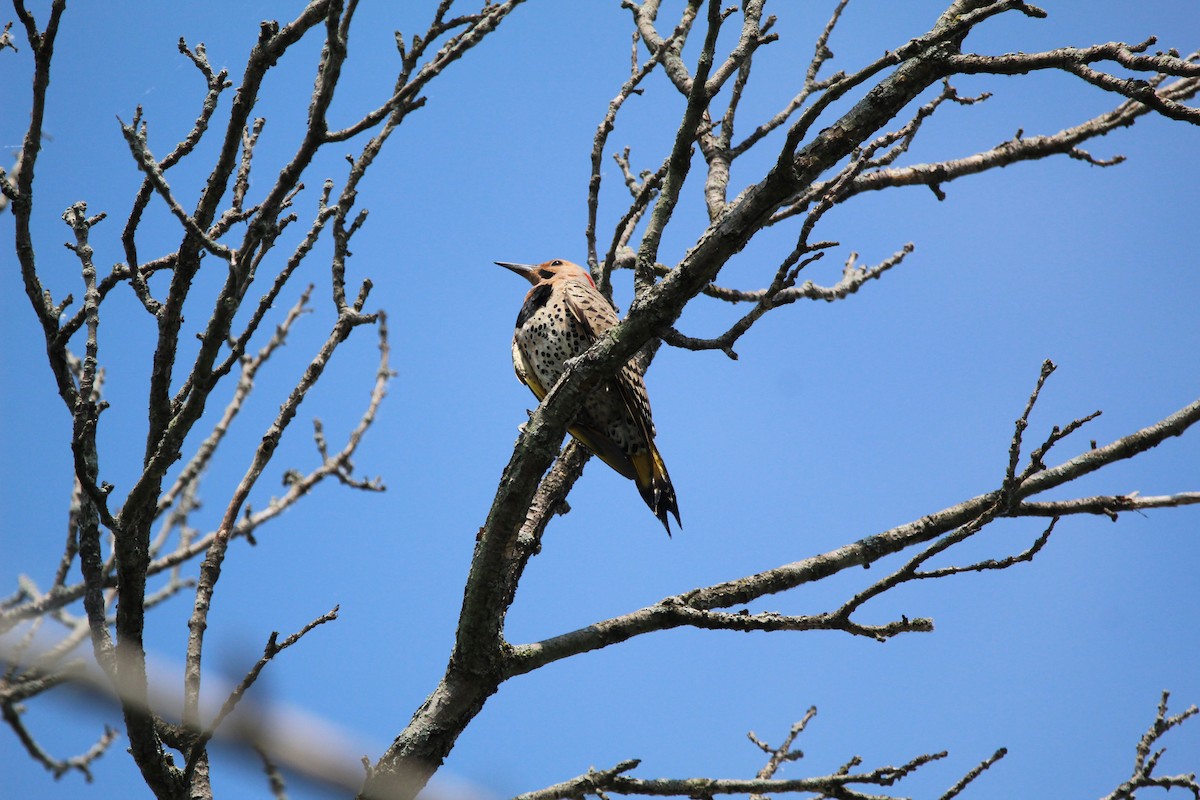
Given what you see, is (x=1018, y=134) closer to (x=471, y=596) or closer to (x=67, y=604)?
(x=471, y=596)

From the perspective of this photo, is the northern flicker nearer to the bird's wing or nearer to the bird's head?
the bird's wing

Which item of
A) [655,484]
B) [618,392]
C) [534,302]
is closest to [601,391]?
[618,392]

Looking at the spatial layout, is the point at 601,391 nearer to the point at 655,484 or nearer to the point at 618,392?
the point at 618,392

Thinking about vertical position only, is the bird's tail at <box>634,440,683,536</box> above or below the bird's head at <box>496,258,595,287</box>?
below

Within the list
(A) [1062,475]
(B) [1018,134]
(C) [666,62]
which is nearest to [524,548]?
(A) [1062,475]

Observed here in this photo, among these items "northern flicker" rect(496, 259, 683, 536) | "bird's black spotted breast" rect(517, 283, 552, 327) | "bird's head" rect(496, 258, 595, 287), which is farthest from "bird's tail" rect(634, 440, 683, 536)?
"bird's head" rect(496, 258, 595, 287)

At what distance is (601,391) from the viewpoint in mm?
4535

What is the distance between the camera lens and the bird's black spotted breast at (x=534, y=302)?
5.46 meters

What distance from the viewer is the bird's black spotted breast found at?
17.9 ft

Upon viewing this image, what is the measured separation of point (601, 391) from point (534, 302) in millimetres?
1179

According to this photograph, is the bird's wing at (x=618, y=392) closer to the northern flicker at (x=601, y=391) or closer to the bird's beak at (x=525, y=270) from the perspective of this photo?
the northern flicker at (x=601, y=391)

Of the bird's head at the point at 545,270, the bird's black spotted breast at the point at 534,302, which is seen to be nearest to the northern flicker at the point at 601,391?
the bird's black spotted breast at the point at 534,302

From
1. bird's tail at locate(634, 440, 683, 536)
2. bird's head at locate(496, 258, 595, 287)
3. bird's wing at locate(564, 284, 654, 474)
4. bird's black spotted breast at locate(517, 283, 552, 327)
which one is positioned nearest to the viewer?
bird's wing at locate(564, 284, 654, 474)

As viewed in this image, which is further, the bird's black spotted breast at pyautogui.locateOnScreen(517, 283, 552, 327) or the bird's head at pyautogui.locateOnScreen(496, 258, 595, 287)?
→ the bird's head at pyautogui.locateOnScreen(496, 258, 595, 287)
